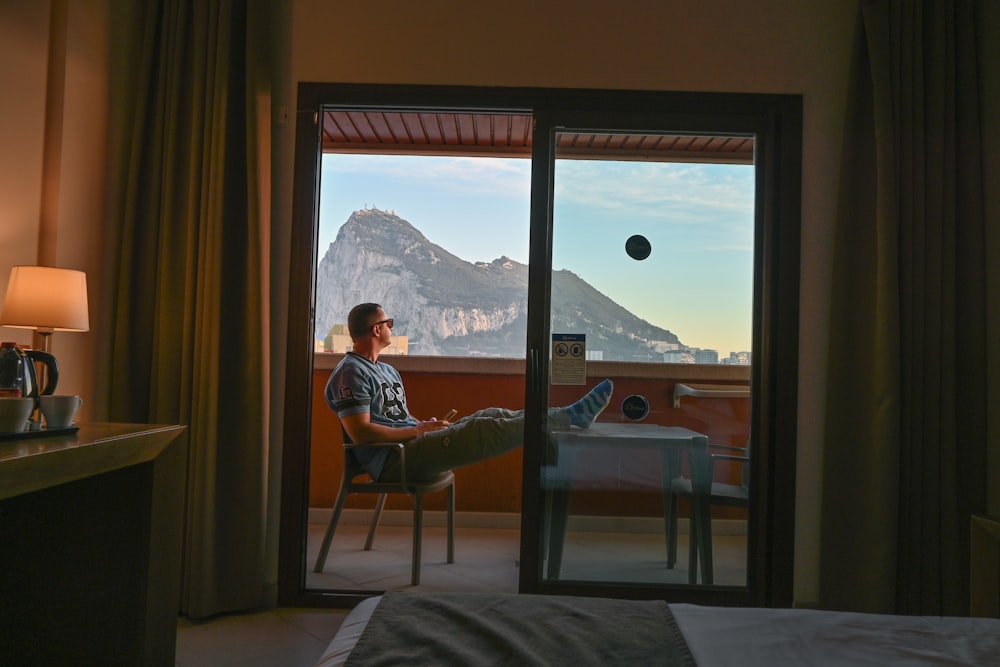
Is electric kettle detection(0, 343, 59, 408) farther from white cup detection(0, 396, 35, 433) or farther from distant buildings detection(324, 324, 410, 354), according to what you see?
distant buildings detection(324, 324, 410, 354)

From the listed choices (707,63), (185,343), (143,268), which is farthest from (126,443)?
(707,63)

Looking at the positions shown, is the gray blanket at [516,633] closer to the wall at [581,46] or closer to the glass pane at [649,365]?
the glass pane at [649,365]

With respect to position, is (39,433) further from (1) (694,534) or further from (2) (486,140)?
(2) (486,140)

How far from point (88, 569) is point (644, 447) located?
6.17ft

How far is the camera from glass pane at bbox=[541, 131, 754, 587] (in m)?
2.96

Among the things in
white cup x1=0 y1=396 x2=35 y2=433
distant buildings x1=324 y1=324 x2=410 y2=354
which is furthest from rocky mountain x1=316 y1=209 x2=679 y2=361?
white cup x1=0 y1=396 x2=35 y2=433

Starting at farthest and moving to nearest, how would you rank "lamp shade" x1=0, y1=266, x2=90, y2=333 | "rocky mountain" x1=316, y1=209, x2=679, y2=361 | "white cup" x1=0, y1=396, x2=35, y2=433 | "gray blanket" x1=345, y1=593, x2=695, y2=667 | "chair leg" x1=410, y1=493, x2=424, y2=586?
1. "rocky mountain" x1=316, y1=209, x2=679, y2=361
2. "chair leg" x1=410, y1=493, x2=424, y2=586
3. "lamp shade" x1=0, y1=266, x2=90, y2=333
4. "white cup" x1=0, y1=396, x2=35, y2=433
5. "gray blanket" x1=345, y1=593, x2=695, y2=667

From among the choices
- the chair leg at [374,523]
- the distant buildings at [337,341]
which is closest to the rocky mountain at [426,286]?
the distant buildings at [337,341]

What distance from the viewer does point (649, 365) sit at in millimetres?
2959

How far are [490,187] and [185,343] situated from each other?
3218 mm

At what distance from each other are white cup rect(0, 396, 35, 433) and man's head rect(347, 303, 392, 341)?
218cm

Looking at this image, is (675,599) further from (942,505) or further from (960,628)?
(960,628)

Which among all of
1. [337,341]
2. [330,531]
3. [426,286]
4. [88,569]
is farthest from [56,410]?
[426,286]

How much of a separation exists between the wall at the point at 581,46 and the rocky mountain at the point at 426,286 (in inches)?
99.3
